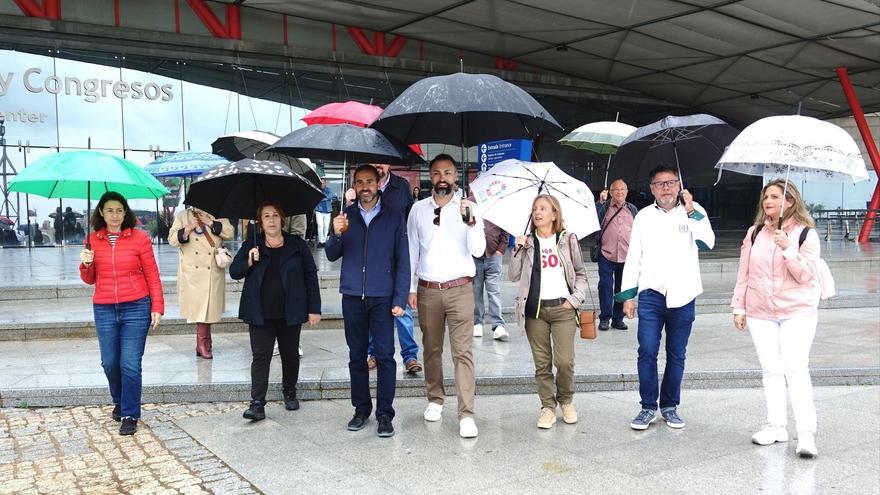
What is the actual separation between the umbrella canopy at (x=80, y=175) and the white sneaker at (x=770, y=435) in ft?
16.1

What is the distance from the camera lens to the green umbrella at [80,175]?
5188mm

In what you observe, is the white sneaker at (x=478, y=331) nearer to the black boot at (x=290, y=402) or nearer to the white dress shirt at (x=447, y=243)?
the black boot at (x=290, y=402)

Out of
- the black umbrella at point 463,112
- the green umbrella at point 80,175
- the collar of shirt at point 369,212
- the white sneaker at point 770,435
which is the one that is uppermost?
the black umbrella at point 463,112

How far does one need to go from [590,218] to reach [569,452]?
1667mm

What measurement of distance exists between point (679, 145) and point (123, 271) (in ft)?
14.4

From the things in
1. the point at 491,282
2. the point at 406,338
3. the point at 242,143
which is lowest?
the point at 406,338

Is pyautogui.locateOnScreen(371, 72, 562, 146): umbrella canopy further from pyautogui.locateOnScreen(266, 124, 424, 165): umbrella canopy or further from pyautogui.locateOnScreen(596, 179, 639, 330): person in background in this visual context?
pyautogui.locateOnScreen(596, 179, 639, 330): person in background

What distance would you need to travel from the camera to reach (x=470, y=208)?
15.0 feet

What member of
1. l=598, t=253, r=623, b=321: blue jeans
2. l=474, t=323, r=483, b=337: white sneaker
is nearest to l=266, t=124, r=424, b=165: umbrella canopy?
l=474, t=323, r=483, b=337: white sneaker

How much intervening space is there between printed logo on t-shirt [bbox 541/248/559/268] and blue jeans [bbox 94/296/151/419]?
2.94 meters

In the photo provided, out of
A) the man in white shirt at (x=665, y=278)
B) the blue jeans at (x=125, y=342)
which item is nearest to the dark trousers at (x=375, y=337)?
the blue jeans at (x=125, y=342)

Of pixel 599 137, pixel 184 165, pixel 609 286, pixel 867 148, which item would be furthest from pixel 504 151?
pixel 867 148

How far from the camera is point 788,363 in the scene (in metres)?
4.38

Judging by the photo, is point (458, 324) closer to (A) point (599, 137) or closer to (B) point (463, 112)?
(B) point (463, 112)
